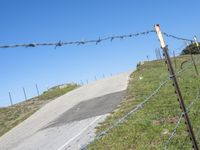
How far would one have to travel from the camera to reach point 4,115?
3309 centimetres

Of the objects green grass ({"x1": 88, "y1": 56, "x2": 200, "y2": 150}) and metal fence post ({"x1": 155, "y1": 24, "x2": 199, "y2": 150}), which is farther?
green grass ({"x1": 88, "y1": 56, "x2": 200, "y2": 150})

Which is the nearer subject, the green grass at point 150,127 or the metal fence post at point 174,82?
the metal fence post at point 174,82

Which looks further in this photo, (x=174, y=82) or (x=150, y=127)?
(x=150, y=127)

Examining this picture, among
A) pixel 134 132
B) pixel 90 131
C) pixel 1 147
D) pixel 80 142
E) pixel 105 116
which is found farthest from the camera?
pixel 1 147

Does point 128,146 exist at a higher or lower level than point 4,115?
lower

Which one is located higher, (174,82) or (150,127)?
(174,82)

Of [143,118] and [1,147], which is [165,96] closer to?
[143,118]

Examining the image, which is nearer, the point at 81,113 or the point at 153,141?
the point at 153,141

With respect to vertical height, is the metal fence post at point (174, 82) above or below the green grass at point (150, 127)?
above

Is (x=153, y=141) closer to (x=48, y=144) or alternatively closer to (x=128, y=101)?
(x=48, y=144)

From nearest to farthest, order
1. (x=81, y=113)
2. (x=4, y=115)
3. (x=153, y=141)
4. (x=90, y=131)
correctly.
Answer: (x=153, y=141) < (x=90, y=131) < (x=81, y=113) < (x=4, y=115)

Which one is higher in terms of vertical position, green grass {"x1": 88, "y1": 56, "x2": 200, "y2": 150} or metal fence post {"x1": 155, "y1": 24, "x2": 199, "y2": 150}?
metal fence post {"x1": 155, "y1": 24, "x2": 199, "y2": 150}

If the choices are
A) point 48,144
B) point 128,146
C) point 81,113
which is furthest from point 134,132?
point 81,113

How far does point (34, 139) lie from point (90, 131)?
3859 mm
